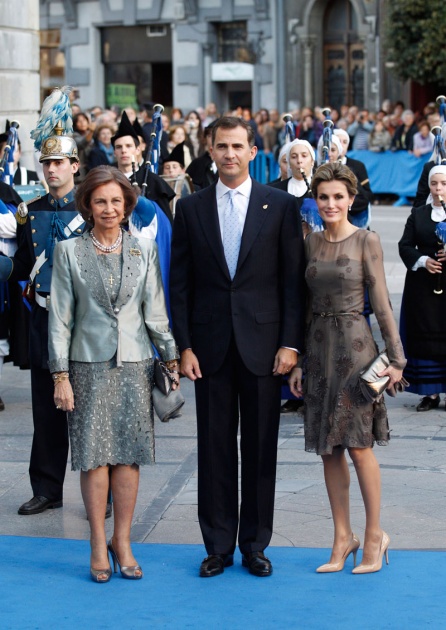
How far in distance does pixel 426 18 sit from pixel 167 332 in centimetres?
2060

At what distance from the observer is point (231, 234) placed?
5535 millimetres

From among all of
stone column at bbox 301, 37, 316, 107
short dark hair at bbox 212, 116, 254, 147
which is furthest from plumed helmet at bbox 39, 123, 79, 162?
stone column at bbox 301, 37, 316, 107

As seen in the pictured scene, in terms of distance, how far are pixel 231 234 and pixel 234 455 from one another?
96 centimetres

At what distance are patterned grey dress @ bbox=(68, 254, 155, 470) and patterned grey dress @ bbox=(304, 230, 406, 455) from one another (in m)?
0.76

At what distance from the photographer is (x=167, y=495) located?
22.6ft

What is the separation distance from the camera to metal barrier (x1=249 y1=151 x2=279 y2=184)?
2386 cm

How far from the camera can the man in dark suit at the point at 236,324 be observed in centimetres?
548

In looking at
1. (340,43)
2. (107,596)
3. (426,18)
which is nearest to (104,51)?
(340,43)

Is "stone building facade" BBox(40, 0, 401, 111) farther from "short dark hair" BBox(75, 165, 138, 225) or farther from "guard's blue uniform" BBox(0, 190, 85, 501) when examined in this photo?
"short dark hair" BBox(75, 165, 138, 225)

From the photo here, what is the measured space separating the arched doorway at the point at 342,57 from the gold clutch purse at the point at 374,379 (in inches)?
1060

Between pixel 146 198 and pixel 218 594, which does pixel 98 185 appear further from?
pixel 146 198

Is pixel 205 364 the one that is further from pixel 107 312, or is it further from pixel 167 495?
pixel 167 495

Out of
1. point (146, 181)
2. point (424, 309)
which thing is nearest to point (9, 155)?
point (146, 181)

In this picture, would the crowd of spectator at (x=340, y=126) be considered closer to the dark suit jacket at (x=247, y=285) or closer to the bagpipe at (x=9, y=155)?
the bagpipe at (x=9, y=155)
